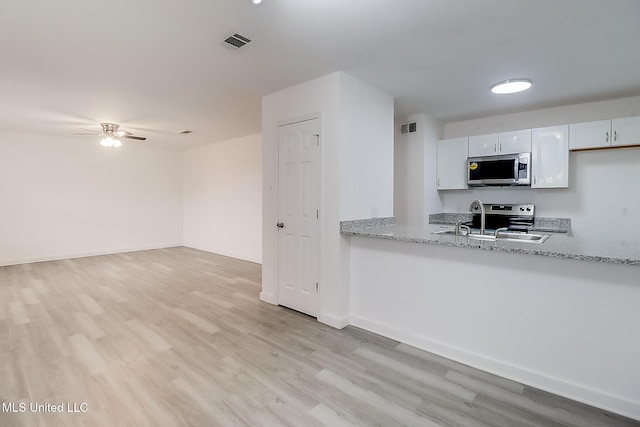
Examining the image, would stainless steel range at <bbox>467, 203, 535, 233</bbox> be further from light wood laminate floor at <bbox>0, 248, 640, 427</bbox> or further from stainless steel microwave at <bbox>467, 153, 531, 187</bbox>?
light wood laminate floor at <bbox>0, 248, 640, 427</bbox>

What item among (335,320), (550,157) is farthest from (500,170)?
(335,320)

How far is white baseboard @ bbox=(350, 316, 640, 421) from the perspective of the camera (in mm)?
1931

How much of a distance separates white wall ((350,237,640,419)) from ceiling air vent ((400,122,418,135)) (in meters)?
2.41

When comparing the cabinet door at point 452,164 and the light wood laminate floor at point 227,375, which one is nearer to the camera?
the light wood laminate floor at point 227,375

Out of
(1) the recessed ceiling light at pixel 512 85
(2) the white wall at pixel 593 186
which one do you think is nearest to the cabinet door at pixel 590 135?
(2) the white wall at pixel 593 186

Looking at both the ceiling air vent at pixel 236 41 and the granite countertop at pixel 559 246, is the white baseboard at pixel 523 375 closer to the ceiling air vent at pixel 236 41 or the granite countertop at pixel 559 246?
the granite countertop at pixel 559 246

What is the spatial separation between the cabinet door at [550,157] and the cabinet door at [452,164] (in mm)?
858

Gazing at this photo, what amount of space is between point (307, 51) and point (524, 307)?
2.61m

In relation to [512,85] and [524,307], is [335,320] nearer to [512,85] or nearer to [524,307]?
[524,307]

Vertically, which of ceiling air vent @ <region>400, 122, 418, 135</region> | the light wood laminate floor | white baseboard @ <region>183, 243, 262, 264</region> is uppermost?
ceiling air vent @ <region>400, 122, 418, 135</region>

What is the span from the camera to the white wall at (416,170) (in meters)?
4.68

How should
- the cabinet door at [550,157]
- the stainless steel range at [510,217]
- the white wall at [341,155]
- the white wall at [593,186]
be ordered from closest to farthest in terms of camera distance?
1. the white wall at [341,155]
2. the white wall at [593,186]
3. the cabinet door at [550,157]
4. the stainless steel range at [510,217]

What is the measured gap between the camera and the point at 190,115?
4.61 metres

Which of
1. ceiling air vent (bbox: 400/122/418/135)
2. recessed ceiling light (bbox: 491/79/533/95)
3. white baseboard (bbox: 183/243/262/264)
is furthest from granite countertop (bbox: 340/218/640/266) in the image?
white baseboard (bbox: 183/243/262/264)
